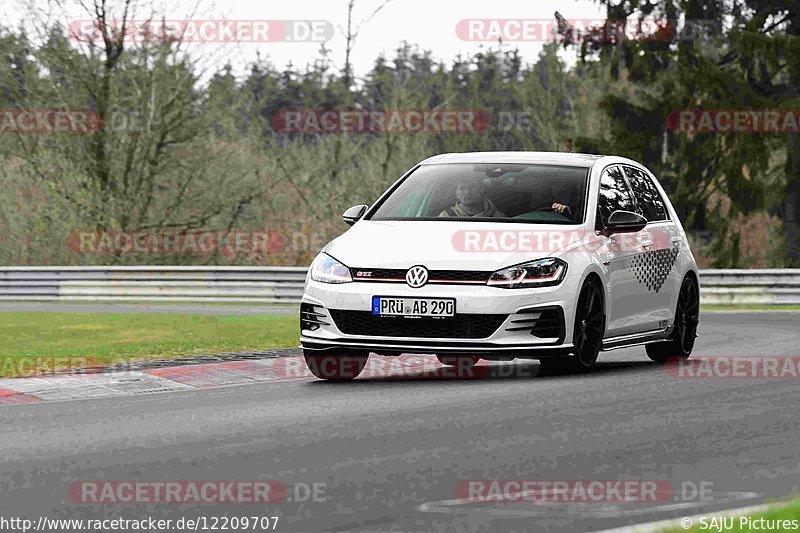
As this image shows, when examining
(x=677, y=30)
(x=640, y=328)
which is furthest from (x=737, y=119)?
(x=640, y=328)

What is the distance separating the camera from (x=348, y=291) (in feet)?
37.1

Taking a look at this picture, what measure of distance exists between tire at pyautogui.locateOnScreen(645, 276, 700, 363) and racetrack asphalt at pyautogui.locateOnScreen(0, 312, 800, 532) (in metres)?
1.63

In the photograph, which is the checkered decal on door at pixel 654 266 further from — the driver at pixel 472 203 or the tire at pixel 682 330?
the driver at pixel 472 203

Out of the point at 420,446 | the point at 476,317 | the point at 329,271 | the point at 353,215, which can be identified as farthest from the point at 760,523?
the point at 353,215

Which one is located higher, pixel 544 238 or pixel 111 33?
pixel 111 33

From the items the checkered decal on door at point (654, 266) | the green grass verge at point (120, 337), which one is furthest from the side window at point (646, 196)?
the green grass verge at point (120, 337)

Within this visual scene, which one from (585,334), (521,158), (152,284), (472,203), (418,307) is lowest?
(152,284)

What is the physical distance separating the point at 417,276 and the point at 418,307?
0.23m

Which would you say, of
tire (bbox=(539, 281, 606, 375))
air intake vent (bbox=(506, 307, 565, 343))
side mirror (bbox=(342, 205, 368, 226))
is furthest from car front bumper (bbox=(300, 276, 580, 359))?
side mirror (bbox=(342, 205, 368, 226))

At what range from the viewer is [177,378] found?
40.2ft

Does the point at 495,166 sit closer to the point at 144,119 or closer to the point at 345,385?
the point at 345,385

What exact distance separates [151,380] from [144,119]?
2273cm

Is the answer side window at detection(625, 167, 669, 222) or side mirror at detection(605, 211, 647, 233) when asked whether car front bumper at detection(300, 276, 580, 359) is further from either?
side window at detection(625, 167, 669, 222)

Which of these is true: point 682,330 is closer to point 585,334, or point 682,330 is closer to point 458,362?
point 458,362
